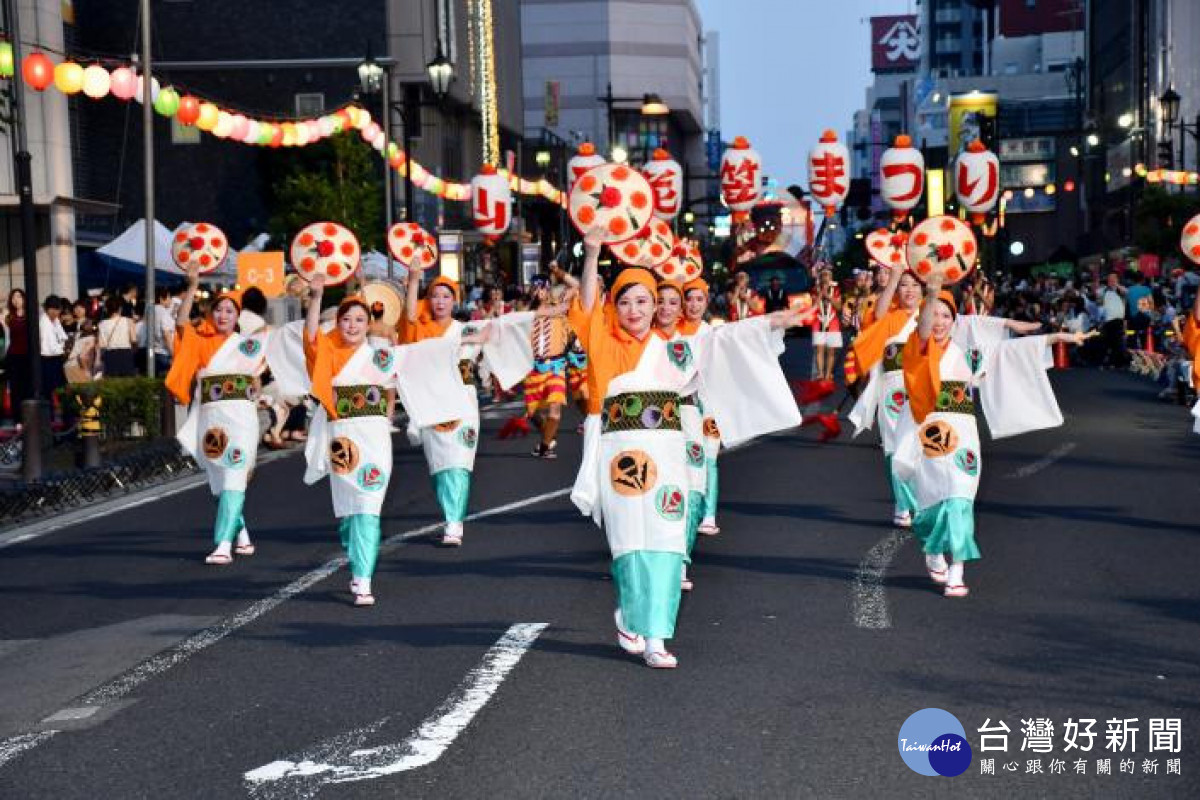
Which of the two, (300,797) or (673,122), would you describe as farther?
(673,122)

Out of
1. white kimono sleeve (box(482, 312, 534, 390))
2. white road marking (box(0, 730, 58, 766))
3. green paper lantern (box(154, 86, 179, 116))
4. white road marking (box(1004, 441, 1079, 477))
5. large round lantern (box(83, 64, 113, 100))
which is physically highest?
large round lantern (box(83, 64, 113, 100))

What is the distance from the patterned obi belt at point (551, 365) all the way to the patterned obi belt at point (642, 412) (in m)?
11.5

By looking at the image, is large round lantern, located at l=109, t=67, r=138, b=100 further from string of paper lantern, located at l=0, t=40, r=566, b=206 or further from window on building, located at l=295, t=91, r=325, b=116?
window on building, located at l=295, t=91, r=325, b=116

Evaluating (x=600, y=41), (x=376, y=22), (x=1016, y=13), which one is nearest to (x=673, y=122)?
(x=600, y=41)

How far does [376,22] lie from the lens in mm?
53562

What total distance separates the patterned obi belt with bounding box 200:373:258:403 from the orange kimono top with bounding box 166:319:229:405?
0.38 feet

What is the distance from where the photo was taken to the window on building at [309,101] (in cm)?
5291

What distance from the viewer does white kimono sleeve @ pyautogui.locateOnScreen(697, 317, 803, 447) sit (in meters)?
8.64

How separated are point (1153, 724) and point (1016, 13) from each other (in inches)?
5391

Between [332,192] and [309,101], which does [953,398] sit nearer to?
[332,192]

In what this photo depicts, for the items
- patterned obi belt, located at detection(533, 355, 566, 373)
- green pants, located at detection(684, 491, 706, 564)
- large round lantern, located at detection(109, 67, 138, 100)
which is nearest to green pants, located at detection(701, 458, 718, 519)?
green pants, located at detection(684, 491, 706, 564)

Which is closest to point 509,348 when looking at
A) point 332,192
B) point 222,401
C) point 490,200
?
point 222,401

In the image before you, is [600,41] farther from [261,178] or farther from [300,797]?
[300,797]

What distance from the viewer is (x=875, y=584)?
31.9ft
